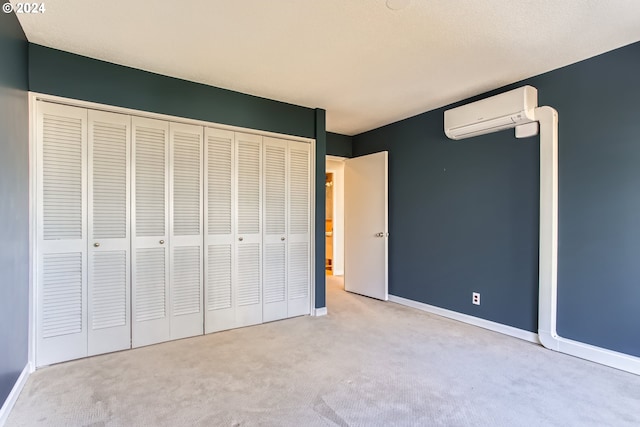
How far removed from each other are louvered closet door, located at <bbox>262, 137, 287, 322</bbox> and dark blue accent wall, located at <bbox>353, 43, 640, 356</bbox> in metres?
1.62

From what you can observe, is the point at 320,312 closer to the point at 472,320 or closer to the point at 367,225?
the point at 367,225

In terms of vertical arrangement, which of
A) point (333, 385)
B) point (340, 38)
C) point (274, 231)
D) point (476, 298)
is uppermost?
point (340, 38)

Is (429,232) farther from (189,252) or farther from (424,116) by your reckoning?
(189,252)

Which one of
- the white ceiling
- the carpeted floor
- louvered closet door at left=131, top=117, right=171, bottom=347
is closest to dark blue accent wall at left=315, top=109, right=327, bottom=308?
the white ceiling

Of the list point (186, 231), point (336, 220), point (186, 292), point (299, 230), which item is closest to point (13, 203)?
point (186, 231)

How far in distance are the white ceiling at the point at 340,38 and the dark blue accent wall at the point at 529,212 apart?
46cm

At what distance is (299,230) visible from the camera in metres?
3.87

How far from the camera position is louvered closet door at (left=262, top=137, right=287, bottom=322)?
143 inches

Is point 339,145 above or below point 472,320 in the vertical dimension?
above

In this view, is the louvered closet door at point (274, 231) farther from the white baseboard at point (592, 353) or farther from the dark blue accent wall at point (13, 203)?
the white baseboard at point (592, 353)

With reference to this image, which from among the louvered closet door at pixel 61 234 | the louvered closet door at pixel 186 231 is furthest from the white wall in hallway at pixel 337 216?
the louvered closet door at pixel 61 234

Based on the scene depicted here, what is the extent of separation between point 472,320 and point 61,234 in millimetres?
3878

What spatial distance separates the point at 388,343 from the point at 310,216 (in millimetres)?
1630

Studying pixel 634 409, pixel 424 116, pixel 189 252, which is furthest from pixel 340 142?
pixel 634 409
